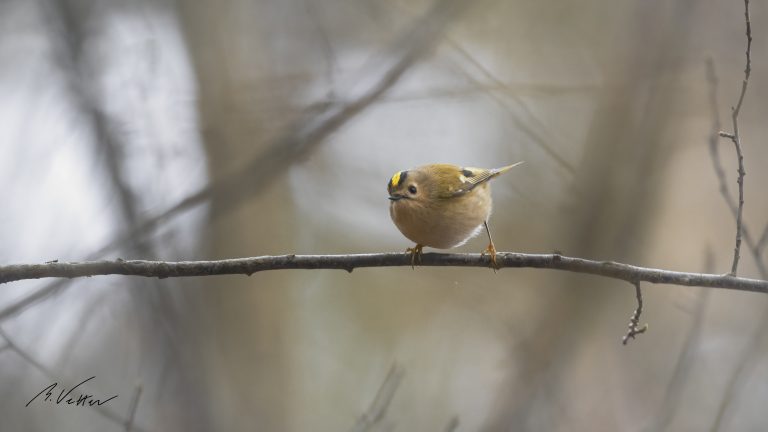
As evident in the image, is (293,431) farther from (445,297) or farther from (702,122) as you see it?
(702,122)

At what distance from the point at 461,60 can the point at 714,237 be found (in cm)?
359

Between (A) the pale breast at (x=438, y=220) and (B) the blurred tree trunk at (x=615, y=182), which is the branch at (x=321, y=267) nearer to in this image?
(A) the pale breast at (x=438, y=220)

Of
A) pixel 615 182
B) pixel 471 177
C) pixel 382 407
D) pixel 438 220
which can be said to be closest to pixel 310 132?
pixel 471 177

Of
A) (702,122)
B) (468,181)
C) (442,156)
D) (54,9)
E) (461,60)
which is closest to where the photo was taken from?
(468,181)

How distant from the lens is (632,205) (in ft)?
19.9

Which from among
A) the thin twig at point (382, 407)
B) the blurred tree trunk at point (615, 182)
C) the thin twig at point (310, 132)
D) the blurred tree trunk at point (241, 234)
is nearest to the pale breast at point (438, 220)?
the thin twig at point (382, 407)

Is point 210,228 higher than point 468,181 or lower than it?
lower

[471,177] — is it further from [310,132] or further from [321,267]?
[321,267]

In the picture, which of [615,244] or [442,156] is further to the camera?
[442,156]

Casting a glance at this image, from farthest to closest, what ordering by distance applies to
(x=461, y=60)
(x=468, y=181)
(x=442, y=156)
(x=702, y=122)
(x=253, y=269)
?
(x=702, y=122), (x=442, y=156), (x=461, y=60), (x=468, y=181), (x=253, y=269)

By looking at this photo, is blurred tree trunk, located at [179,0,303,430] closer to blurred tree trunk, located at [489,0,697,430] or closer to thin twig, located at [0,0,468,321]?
thin twig, located at [0,0,468,321]

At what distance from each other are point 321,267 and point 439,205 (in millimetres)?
1341

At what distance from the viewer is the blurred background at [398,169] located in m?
5.10

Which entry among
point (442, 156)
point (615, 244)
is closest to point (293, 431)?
point (442, 156)
